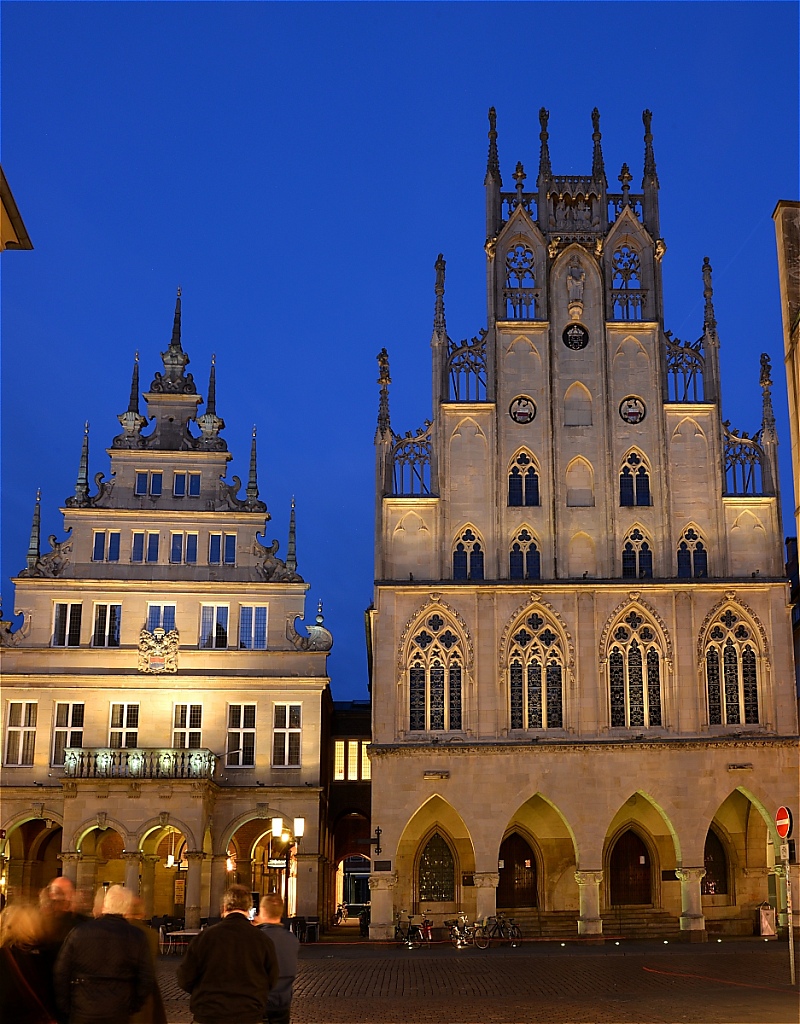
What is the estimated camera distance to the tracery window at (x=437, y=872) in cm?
4569

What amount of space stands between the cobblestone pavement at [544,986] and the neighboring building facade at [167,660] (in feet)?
34.3

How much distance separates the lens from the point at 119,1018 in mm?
9844

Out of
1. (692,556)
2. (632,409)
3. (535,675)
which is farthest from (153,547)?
(692,556)

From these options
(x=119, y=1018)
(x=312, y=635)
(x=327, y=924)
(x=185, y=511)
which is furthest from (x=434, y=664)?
(x=119, y=1018)

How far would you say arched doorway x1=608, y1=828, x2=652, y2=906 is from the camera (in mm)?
46125

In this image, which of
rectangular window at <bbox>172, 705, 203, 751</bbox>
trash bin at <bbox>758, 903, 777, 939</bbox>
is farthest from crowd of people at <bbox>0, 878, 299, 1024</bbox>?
rectangular window at <bbox>172, 705, 203, 751</bbox>

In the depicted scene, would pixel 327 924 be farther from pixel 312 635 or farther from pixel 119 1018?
pixel 119 1018

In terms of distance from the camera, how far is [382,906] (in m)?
42.5

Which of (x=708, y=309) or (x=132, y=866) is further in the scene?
(x=708, y=309)

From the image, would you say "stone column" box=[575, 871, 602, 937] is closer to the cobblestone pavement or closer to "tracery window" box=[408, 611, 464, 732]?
the cobblestone pavement

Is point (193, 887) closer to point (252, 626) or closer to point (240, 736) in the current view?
point (240, 736)

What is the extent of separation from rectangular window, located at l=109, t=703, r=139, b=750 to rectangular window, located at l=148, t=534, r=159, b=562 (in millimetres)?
5498

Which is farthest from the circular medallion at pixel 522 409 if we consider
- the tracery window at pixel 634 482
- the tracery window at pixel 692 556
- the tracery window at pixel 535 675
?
the tracery window at pixel 535 675

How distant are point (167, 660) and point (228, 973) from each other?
38623 mm
